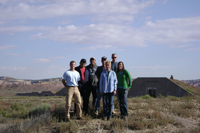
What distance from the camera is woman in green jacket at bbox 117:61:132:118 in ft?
25.8

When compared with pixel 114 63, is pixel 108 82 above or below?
below

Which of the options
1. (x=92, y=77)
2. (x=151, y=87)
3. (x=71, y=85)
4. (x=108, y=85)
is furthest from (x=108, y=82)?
(x=151, y=87)

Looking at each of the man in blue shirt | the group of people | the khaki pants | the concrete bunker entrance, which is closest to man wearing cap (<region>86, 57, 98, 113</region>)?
the group of people

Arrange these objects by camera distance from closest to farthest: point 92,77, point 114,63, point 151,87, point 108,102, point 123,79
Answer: point 108,102, point 123,79, point 92,77, point 114,63, point 151,87

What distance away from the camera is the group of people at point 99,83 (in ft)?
25.2

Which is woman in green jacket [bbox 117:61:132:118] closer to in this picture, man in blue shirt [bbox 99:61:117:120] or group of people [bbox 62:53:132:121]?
group of people [bbox 62:53:132:121]

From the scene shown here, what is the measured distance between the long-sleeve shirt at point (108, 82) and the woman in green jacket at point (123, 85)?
287 millimetres

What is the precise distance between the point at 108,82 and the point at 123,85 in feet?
1.94

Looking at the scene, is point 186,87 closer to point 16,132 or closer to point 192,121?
point 192,121

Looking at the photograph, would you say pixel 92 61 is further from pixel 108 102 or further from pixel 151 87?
pixel 151 87

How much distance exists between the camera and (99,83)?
793 centimetres

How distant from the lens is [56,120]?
7.88 metres

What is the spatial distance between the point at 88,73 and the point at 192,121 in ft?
14.0

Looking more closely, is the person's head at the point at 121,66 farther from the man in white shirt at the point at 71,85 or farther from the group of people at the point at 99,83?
the man in white shirt at the point at 71,85
